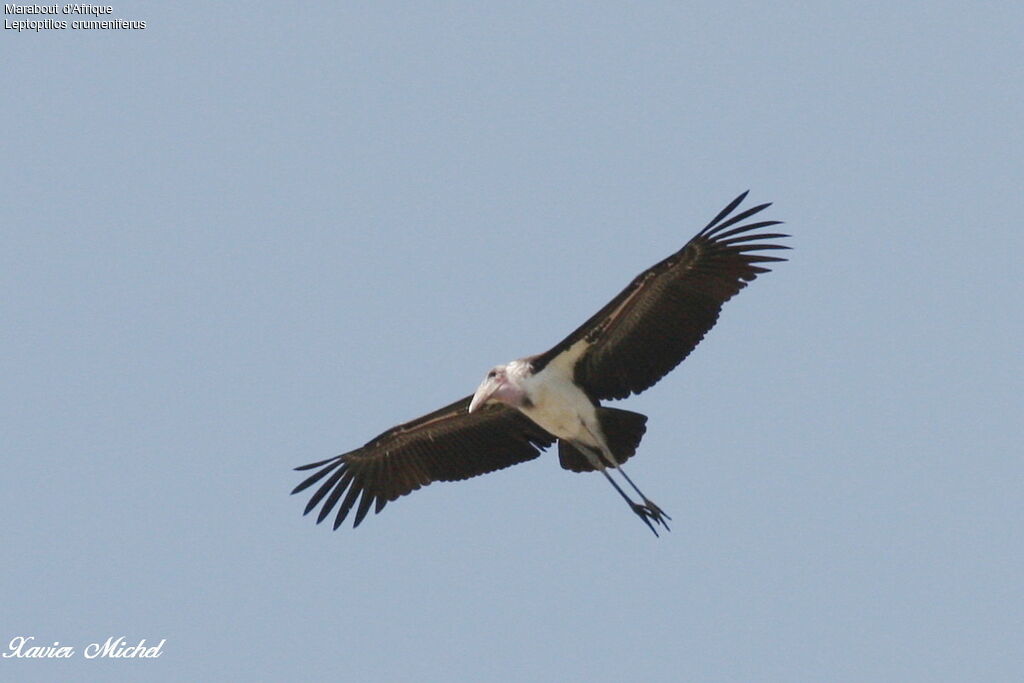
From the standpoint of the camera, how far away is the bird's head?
19078mm

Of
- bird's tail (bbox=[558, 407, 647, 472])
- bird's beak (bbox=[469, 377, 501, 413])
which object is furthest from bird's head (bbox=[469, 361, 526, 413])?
bird's tail (bbox=[558, 407, 647, 472])

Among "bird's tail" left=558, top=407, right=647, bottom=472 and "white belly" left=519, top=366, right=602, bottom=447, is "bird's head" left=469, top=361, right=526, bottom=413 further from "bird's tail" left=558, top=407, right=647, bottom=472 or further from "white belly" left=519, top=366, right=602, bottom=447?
"bird's tail" left=558, top=407, right=647, bottom=472

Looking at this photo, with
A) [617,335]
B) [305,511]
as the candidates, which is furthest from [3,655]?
[617,335]

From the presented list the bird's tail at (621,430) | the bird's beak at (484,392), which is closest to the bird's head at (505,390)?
the bird's beak at (484,392)

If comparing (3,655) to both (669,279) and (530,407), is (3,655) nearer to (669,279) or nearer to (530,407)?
(530,407)

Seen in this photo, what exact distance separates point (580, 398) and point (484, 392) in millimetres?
1131

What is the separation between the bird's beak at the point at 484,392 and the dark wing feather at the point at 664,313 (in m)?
0.53

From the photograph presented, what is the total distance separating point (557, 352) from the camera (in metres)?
18.9

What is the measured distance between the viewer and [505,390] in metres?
19.1

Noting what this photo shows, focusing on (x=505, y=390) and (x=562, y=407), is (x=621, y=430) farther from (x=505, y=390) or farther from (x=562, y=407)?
(x=505, y=390)

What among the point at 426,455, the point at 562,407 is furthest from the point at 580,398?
the point at 426,455

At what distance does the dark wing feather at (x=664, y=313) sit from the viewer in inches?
714

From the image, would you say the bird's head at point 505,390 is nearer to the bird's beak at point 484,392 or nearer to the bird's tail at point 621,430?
the bird's beak at point 484,392

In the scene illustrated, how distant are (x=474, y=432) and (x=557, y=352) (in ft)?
6.24
